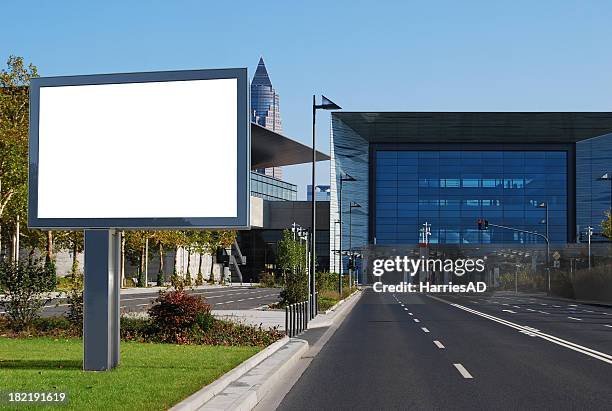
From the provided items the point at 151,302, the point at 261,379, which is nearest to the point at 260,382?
the point at 261,379

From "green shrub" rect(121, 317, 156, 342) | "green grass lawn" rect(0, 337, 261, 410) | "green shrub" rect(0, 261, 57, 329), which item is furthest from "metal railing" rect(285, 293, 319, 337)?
"green shrub" rect(0, 261, 57, 329)

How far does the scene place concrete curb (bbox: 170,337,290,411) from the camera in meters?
10.4

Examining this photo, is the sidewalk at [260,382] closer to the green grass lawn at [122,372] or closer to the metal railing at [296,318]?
the green grass lawn at [122,372]

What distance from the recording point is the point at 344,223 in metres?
128

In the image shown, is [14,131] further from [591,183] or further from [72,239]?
[591,183]

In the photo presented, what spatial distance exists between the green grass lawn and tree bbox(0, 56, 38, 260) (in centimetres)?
3046

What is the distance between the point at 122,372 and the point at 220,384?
6.75 ft

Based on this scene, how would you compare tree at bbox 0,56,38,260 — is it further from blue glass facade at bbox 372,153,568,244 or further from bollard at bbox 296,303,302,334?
blue glass facade at bbox 372,153,568,244

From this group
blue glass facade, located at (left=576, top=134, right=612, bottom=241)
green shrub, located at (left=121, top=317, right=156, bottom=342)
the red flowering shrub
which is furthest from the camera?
blue glass facade, located at (left=576, top=134, right=612, bottom=241)

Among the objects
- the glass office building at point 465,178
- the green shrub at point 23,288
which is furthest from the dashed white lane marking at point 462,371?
the glass office building at point 465,178

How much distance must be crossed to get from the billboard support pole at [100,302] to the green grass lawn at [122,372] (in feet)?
1.08

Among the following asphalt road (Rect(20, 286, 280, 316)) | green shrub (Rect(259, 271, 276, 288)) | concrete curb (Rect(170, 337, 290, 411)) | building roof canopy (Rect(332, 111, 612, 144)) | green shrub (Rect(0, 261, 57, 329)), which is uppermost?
building roof canopy (Rect(332, 111, 612, 144))

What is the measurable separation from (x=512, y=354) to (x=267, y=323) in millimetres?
11963

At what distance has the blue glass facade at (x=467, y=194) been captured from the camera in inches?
4966
